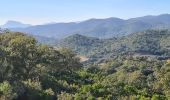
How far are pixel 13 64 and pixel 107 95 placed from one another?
18.2m

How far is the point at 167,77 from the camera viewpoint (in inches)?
3949

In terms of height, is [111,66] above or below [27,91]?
below

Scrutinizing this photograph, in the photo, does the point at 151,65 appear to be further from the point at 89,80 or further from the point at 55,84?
the point at 55,84

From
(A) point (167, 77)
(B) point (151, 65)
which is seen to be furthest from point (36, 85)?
(B) point (151, 65)

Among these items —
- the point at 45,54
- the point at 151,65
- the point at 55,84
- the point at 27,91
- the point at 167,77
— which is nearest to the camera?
the point at 27,91

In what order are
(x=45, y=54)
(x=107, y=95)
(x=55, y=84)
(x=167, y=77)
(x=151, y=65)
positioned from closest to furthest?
(x=107, y=95)
(x=55, y=84)
(x=45, y=54)
(x=167, y=77)
(x=151, y=65)

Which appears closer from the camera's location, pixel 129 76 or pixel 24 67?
pixel 24 67

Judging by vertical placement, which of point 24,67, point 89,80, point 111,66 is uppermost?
point 24,67

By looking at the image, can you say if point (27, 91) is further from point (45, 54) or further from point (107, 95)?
point (45, 54)

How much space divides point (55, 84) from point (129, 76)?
186 feet

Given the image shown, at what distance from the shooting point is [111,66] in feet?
587

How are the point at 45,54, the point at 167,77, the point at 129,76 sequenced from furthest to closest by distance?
the point at 129,76
the point at 167,77
the point at 45,54

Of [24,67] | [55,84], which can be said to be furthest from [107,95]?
[24,67]

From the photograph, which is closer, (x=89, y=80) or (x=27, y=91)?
(x=27, y=91)
